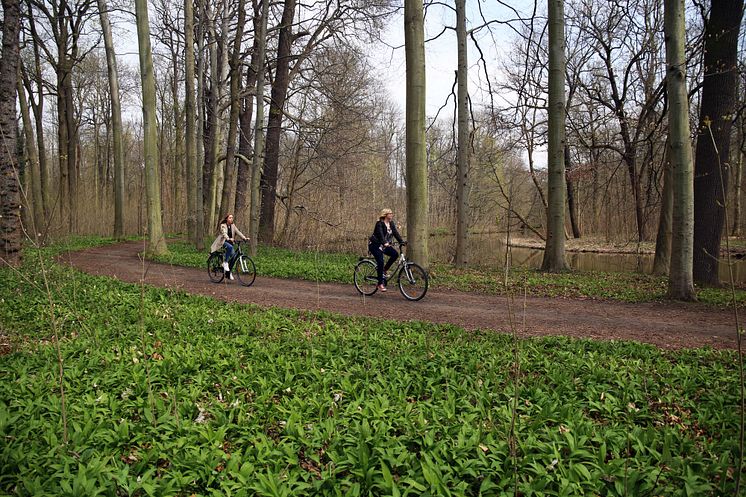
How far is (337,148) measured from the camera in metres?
20.3

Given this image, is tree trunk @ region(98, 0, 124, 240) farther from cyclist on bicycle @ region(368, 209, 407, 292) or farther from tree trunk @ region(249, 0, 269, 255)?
cyclist on bicycle @ region(368, 209, 407, 292)

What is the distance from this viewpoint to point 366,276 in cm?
1071

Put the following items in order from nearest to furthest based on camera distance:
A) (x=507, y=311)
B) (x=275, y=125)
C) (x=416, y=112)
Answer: (x=507, y=311)
(x=416, y=112)
(x=275, y=125)

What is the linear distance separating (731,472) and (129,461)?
4.31 m

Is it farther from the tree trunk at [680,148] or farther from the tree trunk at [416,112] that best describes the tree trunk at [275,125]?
the tree trunk at [680,148]

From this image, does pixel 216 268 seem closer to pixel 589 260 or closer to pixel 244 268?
pixel 244 268

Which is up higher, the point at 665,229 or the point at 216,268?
the point at 665,229

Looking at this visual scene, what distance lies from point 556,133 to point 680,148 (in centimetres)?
453

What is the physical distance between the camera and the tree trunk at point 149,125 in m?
16.4

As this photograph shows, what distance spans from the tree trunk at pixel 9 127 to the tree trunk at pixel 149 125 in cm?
537

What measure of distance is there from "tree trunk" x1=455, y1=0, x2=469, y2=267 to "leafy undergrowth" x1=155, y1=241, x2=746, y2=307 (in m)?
1.46

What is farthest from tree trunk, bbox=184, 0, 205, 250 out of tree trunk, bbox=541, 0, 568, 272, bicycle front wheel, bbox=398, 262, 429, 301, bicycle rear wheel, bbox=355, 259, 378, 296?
tree trunk, bbox=541, 0, 568, 272

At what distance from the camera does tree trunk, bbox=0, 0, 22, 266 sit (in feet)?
33.8

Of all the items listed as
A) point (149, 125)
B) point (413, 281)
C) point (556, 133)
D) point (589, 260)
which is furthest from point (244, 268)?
point (589, 260)
